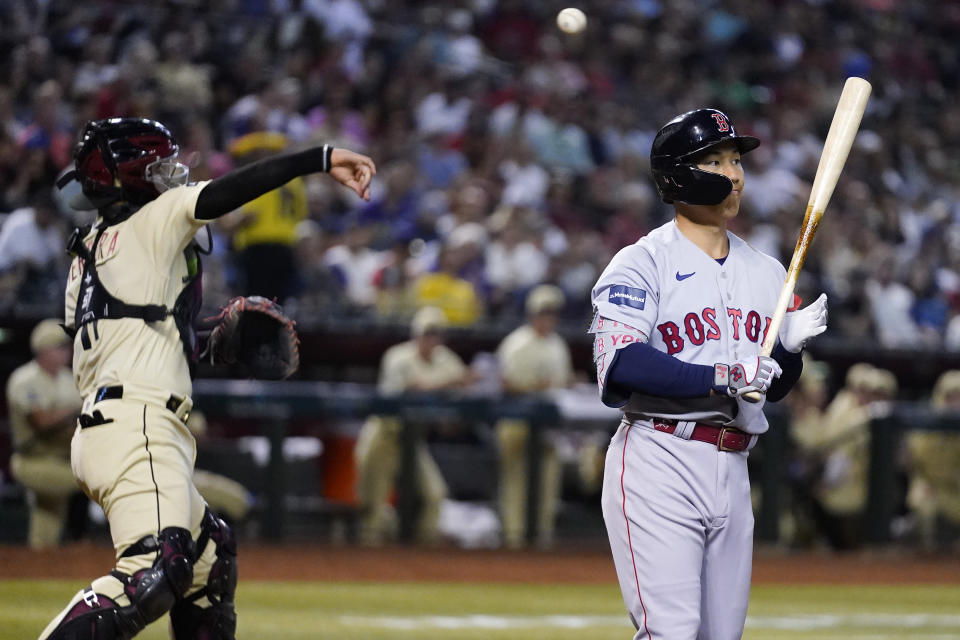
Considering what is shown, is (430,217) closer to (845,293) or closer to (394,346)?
(394,346)

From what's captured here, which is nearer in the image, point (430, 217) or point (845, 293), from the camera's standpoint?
point (430, 217)

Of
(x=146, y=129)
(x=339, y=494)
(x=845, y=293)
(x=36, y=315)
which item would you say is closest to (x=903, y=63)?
(x=845, y=293)

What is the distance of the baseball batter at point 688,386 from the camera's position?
12.6 ft

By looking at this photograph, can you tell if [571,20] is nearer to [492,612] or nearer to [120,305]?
[492,612]

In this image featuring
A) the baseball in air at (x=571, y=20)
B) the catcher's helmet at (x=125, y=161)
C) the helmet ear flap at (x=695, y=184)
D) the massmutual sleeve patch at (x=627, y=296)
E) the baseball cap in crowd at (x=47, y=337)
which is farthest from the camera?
the baseball in air at (x=571, y=20)

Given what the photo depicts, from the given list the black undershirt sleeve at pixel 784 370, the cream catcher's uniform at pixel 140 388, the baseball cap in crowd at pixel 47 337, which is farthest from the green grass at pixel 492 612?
the black undershirt sleeve at pixel 784 370

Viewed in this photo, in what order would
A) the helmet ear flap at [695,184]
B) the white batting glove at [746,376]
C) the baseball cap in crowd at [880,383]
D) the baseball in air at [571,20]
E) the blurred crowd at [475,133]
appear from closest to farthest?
the white batting glove at [746,376] → the helmet ear flap at [695,184] → the blurred crowd at [475,133] → the baseball cap in crowd at [880,383] → the baseball in air at [571,20]

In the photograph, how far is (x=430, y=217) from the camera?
43.2 ft

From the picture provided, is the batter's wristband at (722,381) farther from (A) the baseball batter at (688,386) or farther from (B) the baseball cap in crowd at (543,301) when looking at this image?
(B) the baseball cap in crowd at (543,301)

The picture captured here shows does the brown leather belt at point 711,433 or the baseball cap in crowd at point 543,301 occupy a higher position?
the baseball cap in crowd at point 543,301

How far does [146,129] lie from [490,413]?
6.84 meters

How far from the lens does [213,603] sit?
452 centimetres

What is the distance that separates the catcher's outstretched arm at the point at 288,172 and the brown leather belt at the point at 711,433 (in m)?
1.12

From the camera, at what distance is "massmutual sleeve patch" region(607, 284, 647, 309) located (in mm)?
3924
